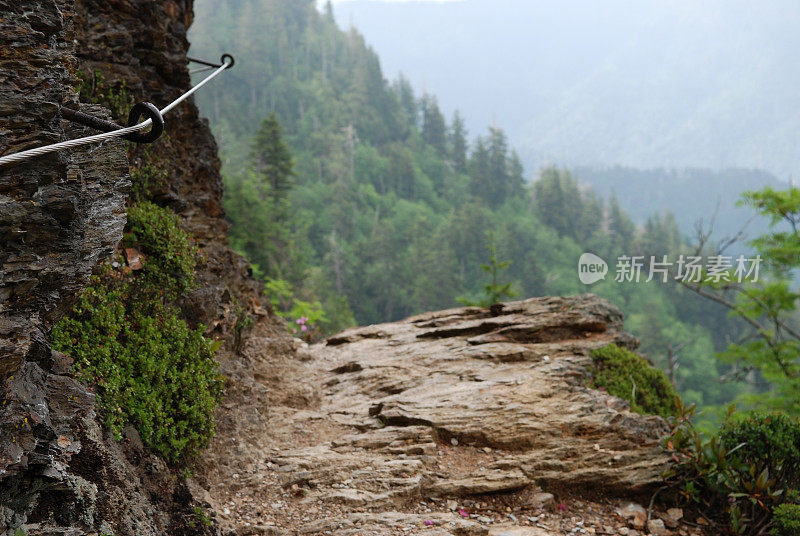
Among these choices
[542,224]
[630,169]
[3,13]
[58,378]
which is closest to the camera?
[3,13]

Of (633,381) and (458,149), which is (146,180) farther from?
(458,149)

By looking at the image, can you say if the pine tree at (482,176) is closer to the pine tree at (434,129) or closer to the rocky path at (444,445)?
the pine tree at (434,129)

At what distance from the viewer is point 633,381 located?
709 centimetres

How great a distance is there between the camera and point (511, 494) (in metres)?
5.27

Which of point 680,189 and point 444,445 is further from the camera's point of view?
point 680,189

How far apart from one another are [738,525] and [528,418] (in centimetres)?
223

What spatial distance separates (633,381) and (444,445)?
120 inches

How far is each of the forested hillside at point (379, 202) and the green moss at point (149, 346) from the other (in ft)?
67.8

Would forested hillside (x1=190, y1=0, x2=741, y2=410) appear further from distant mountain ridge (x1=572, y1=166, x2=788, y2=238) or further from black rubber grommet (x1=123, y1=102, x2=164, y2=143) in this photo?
distant mountain ridge (x1=572, y1=166, x2=788, y2=238)

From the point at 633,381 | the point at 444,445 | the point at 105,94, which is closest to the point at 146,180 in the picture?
the point at 105,94

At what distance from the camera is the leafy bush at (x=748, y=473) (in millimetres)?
4941

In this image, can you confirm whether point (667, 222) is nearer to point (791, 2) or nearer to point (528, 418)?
point (528, 418)

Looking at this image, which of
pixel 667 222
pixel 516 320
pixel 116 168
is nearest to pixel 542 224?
pixel 667 222

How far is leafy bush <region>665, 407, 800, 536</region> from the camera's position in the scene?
4941 mm
